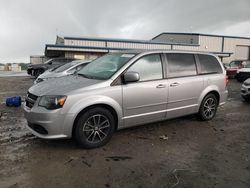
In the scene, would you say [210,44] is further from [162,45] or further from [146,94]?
[146,94]

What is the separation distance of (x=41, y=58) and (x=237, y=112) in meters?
32.7

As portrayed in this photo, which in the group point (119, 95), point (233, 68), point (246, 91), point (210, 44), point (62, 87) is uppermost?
point (210, 44)

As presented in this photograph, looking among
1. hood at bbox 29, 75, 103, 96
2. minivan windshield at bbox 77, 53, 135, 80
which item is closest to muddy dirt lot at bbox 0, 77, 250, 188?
hood at bbox 29, 75, 103, 96

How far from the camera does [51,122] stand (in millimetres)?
3623

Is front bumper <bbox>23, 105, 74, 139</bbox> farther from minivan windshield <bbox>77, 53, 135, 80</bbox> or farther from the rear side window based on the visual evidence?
the rear side window

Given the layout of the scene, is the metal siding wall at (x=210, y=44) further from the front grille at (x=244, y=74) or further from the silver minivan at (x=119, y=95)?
the silver minivan at (x=119, y=95)

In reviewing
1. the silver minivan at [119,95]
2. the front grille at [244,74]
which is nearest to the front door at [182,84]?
the silver minivan at [119,95]

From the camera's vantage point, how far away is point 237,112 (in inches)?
272

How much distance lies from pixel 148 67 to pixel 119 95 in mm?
947

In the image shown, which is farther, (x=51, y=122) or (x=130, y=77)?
(x=130, y=77)

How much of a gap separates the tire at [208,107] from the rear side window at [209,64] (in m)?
0.63

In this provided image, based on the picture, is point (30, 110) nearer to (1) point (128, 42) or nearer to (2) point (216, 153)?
(2) point (216, 153)

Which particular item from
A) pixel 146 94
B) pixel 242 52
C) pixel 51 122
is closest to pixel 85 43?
pixel 146 94

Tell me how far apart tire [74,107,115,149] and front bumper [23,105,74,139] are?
0.17 m
